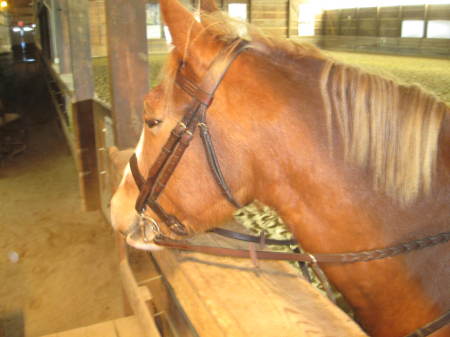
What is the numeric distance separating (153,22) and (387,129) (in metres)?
20.0

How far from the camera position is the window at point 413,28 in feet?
52.5

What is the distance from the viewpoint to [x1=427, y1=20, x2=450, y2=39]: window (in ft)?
49.2

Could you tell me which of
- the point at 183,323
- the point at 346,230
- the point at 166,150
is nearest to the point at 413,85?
the point at 346,230

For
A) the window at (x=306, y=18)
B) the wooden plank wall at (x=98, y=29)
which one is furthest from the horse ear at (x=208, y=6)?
the window at (x=306, y=18)

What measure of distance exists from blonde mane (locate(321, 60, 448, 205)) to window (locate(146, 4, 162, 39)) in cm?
1907

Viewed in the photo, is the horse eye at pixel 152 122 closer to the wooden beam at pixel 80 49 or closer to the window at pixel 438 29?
the wooden beam at pixel 80 49

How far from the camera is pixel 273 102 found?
128cm

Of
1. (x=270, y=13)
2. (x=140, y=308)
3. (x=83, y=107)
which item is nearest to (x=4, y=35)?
(x=270, y=13)

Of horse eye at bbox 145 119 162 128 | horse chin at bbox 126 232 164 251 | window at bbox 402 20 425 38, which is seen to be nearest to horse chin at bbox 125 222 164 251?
horse chin at bbox 126 232 164 251

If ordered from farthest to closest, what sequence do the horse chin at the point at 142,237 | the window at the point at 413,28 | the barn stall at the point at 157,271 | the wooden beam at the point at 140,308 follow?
1. the window at the point at 413,28
2. the wooden beam at the point at 140,308
3. the horse chin at the point at 142,237
4. the barn stall at the point at 157,271

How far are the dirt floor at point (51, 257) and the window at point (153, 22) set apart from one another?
1356cm

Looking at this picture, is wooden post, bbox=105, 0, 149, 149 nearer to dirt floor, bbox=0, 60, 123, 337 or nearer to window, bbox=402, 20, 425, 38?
dirt floor, bbox=0, 60, 123, 337

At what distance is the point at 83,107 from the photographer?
17.2ft

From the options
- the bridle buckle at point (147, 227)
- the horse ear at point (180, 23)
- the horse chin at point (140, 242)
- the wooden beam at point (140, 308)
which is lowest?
the wooden beam at point (140, 308)
